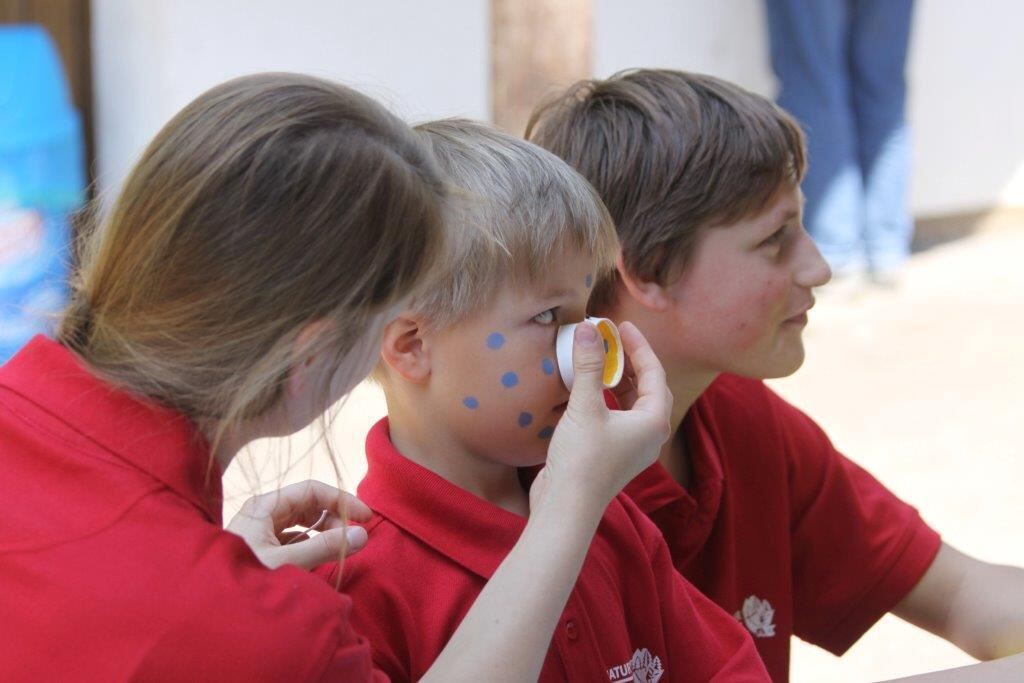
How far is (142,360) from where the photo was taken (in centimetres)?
113

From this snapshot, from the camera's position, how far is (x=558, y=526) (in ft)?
4.07

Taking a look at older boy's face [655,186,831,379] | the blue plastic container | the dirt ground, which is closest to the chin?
older boy's face [655,186,831,379]

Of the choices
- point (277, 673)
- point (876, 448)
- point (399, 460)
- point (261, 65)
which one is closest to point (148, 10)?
point (261, 65)

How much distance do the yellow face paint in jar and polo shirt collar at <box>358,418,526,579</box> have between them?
16cm

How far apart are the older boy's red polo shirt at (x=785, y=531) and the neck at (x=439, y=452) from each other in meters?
0.43

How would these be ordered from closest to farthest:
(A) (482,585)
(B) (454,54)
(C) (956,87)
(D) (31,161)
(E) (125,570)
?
(E) (125,570) < (A) (482,585) < (D) (31,161) < (B) (454,54) < (C) (956,87)

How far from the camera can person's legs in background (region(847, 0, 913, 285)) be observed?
608cm

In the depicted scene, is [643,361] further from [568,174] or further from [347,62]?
[347,62]

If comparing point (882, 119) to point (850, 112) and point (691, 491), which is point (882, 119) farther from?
point (691, 491)

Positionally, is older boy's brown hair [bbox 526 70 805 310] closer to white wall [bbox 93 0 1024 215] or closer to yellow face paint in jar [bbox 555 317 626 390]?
yellow face paint in jar [bbox 555 317 626 390]

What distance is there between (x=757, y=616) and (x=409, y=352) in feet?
2.42

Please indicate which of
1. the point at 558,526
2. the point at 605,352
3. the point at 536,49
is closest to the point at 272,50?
the point at 536,49

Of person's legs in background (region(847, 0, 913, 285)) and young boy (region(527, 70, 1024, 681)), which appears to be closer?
young boy (region(527, 70, 1024, 681))

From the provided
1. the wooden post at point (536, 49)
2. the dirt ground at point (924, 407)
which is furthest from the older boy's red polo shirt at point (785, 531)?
the wooden post at point (536, 49)
